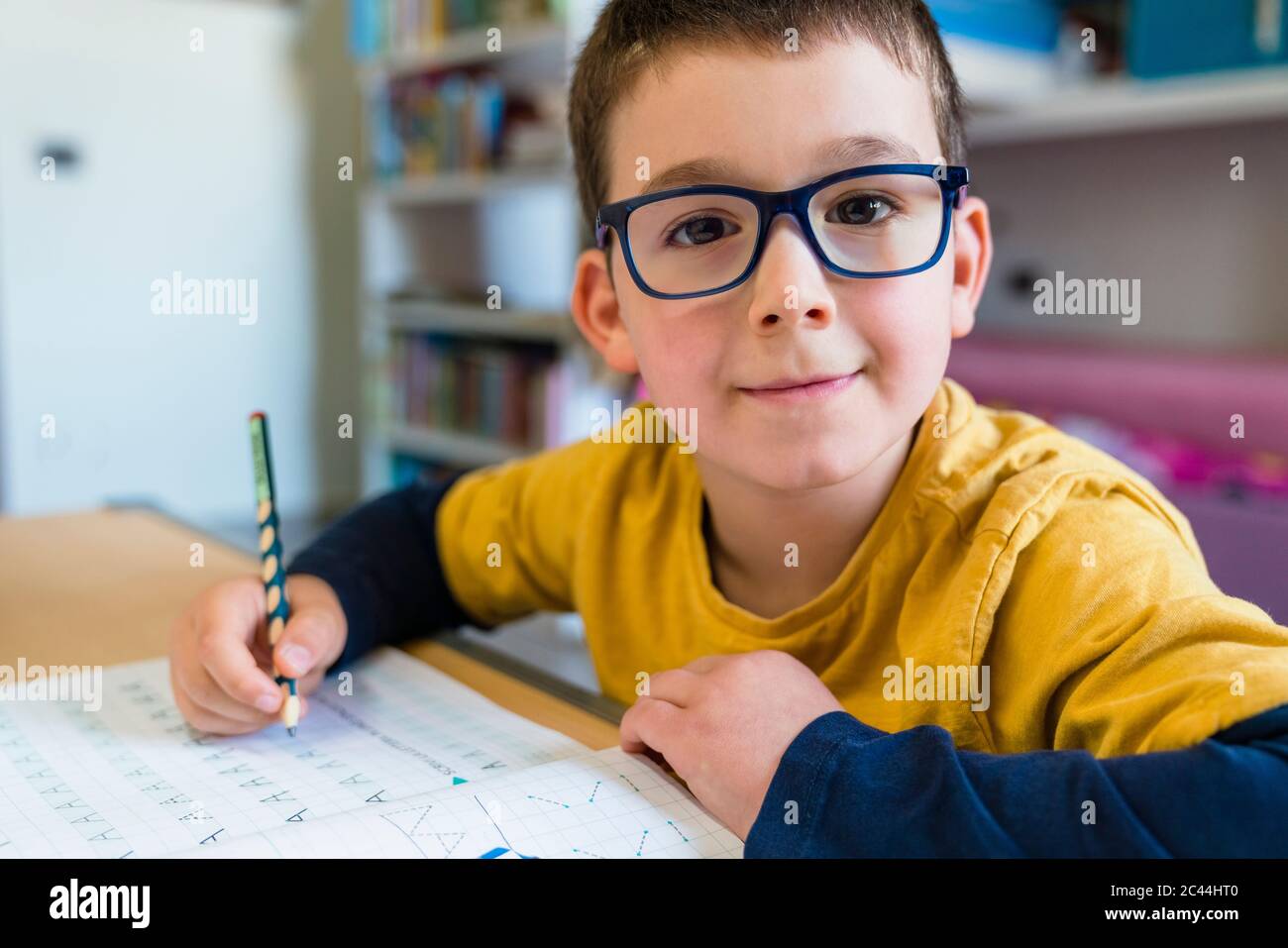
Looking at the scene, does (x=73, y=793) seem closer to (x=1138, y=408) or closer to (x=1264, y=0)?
(x=1138, y=408)

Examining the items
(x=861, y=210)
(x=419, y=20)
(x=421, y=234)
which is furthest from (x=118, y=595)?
(x=421, y=234)

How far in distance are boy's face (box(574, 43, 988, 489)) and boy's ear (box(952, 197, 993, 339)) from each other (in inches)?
2.9

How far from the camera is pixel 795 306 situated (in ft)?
2.14

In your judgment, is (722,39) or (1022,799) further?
(722,39)

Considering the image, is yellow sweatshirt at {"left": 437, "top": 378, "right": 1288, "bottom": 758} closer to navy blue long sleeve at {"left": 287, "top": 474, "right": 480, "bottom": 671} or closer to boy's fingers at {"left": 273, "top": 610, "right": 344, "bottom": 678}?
navy blue long sleeve at {"left": 287, "top": 474, "right": 480, "bottom": 671}

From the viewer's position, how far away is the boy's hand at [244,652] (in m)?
Result: 0.68

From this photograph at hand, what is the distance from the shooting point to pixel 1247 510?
1035 millimetres

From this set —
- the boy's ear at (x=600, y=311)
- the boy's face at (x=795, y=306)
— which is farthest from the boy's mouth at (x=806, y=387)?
the boy's ear at (x=600, y=311)

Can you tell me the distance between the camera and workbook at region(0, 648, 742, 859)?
510mm

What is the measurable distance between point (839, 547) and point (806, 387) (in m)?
0.17
